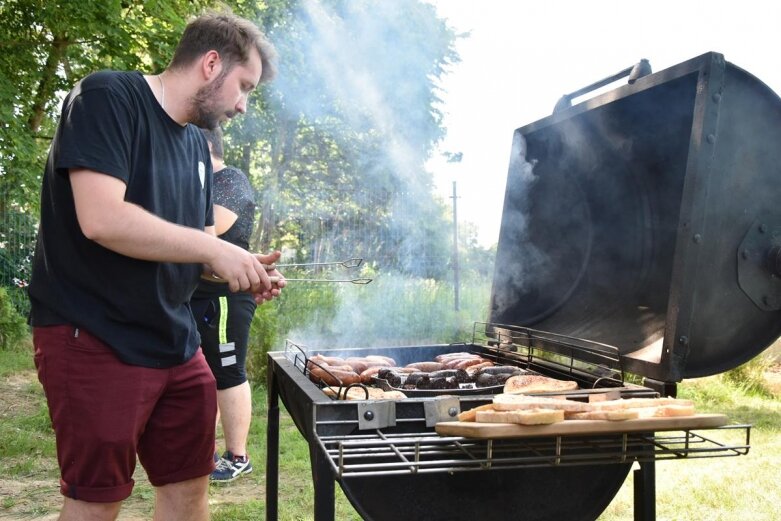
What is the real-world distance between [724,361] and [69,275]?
200 cm

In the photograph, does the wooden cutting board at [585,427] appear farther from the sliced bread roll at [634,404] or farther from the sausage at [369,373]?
the sausage at [369,373]

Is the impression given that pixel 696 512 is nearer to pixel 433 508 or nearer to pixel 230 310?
pixel 433 508

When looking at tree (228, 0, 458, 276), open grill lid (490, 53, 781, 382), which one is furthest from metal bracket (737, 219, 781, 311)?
tree (228, 0, 458, 276)

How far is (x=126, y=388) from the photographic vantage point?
2.04m

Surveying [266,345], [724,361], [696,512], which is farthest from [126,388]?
[266,345]

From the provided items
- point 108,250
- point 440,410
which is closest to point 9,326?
point 108,250

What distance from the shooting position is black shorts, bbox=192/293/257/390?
3814 mm

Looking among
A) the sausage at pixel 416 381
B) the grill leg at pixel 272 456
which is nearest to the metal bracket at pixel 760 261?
the sausage at pixel 416 381

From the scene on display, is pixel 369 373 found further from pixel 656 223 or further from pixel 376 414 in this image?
pixel 656 223

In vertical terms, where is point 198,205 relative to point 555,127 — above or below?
below

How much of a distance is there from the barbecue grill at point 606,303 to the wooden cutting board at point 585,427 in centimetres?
4

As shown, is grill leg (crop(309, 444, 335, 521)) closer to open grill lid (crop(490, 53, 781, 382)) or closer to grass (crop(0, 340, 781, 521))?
open grill lid (crop(490, 53, 781, 382))

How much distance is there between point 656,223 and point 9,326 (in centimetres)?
880

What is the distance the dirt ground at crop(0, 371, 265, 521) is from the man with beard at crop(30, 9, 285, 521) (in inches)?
65.3
